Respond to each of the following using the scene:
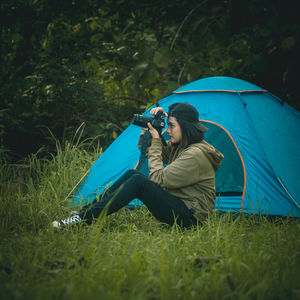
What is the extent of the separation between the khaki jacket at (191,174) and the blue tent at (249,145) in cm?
48

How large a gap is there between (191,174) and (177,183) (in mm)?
118

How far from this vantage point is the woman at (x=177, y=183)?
2.66m

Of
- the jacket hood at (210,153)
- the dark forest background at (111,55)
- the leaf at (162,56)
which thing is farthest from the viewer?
the jacket hood at (210,153)

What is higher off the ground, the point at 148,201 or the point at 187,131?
the point at 187,131

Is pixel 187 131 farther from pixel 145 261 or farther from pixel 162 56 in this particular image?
pixel 145 261

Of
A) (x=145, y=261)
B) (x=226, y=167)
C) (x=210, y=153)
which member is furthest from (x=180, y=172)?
(x=226, y=167)

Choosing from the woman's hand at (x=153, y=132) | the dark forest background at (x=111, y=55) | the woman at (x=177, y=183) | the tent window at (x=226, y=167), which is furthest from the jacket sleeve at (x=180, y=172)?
the tent window at (x=226, y=167)

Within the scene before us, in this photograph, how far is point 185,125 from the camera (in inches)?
110

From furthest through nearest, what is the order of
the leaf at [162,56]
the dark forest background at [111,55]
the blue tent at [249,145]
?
the blue tent at [249,145] → the leaf at [162,56] → the dark forest background at [111,55]

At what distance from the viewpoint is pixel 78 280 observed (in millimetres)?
1820

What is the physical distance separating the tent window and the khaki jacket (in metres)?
1.39

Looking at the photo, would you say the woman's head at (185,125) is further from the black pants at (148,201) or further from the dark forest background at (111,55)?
the black pants at (148,201)

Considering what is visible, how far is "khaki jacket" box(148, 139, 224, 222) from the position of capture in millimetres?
2674

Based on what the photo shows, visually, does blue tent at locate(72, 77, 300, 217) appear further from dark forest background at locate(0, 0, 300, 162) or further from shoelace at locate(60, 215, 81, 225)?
shoelace at locate(60, 215, 81, 225)
